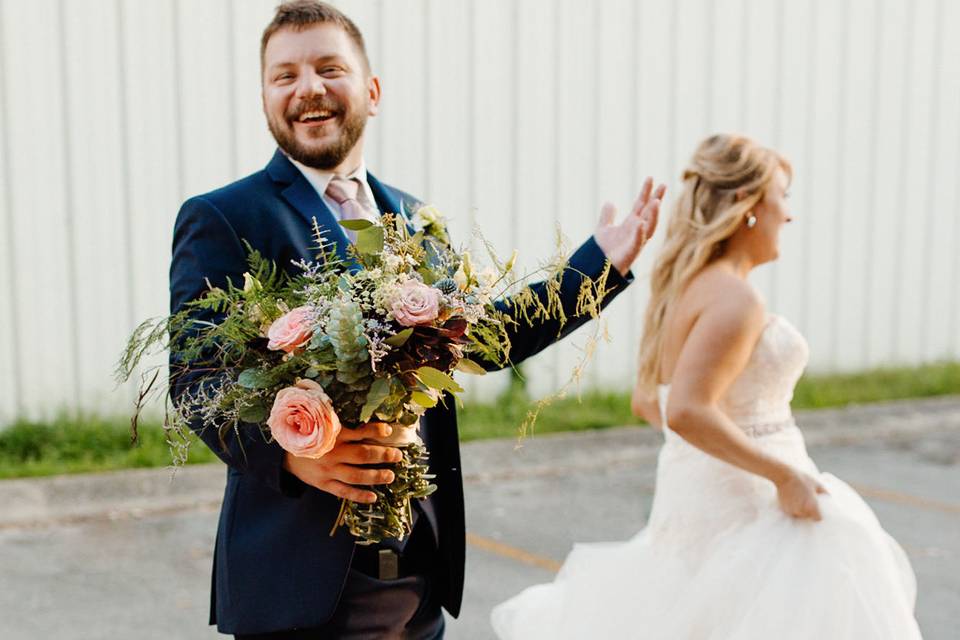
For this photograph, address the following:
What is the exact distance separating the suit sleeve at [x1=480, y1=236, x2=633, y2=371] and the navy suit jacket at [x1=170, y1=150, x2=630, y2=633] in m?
0.05

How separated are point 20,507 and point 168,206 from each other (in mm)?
2405

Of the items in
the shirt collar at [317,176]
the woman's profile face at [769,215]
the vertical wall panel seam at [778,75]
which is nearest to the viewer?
the shirt collar at [317,176]

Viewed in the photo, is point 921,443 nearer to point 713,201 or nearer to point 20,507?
point 713,201

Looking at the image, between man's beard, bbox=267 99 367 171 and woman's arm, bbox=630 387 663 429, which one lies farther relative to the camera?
woman's arm, bbox=630 387 663 429

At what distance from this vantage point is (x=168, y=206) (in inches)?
313

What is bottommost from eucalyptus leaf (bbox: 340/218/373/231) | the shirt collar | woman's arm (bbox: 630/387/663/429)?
woman's arm (bbox: 630/387/663/429)

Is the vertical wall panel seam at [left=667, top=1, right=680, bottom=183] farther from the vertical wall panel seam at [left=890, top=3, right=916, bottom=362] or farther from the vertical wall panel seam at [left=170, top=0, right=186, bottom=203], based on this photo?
the vertical wall panel seam at [left=170, top=0, right=186, bottom=203]

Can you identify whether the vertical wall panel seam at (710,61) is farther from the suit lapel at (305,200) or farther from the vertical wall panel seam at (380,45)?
the suit lapel at (305,200)

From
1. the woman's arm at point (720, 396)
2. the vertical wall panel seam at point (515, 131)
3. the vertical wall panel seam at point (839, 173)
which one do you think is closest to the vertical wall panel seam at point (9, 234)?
the vertical wall panel seam at point (515, 131)

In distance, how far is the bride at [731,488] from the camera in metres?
3.56

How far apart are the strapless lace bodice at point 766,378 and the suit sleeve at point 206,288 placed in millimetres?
1940

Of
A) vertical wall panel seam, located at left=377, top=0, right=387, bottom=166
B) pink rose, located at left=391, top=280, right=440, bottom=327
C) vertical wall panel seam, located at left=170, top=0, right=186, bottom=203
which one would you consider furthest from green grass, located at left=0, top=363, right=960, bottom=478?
pink rose, located at left=391, top=280, right=440, bottom=327

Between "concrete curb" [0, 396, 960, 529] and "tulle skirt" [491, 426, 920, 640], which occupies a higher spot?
"tulle skirt" [491, 426, 920, 640]

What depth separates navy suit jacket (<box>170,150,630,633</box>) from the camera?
238 centimetres
